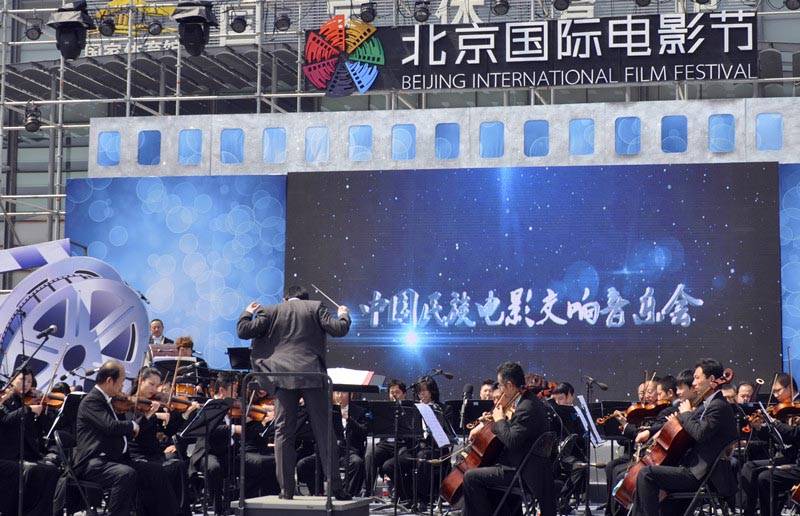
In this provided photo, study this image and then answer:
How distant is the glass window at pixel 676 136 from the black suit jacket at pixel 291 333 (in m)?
12.9

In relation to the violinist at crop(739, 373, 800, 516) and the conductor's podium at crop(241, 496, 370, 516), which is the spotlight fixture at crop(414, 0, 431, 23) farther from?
the conductor's podium at crop(241, 496, 370, 516)

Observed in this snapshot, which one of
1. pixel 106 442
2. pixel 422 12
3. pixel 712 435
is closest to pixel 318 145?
pixel 422 12

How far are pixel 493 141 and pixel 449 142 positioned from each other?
81cm

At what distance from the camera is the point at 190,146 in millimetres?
23484

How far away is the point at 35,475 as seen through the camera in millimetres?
11148

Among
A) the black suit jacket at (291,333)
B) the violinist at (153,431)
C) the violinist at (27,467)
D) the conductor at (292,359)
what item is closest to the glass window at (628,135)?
the violinist at (153,431)

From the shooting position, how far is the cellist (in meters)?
10.2

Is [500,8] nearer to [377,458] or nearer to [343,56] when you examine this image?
[343,56]

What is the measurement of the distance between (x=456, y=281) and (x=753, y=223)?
16.9 feet

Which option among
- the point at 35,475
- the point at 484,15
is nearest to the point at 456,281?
the point at 484,15

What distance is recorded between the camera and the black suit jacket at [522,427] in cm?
1017

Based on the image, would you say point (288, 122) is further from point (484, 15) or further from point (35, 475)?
point (35, 475)

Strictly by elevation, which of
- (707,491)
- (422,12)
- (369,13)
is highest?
(422,12)

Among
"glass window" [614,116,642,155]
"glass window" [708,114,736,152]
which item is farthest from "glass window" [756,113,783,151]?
"glass window" [614,116,642,155]
